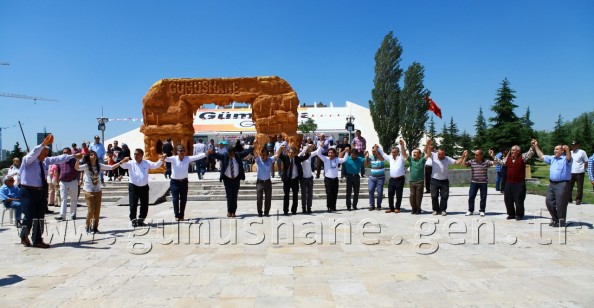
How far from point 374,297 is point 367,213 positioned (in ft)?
18.5

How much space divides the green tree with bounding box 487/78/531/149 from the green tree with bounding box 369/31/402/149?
24.2 ft

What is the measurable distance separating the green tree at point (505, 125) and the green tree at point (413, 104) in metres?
5.79

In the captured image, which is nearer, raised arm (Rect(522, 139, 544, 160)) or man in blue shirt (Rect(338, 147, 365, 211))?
raised arm (Rect(522, 139, 544, 160))

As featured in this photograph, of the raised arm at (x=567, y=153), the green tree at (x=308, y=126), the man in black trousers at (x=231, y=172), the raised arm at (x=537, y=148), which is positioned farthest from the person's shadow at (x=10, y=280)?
the green tree at (x=308, y=126)

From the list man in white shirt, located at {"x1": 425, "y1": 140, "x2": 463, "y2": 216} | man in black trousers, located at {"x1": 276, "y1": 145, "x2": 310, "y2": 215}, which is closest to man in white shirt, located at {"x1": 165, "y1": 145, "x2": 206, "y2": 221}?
man in black trousers, located at {"x1": 276, "y1": 145, "x2": 310, "y2": 215}

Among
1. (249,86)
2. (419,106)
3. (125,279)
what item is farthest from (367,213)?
(419,106)

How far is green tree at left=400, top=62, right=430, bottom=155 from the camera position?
31.3 m

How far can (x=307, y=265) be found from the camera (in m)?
4.91

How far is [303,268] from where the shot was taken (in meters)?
4.79

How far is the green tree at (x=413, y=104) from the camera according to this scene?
103 ft

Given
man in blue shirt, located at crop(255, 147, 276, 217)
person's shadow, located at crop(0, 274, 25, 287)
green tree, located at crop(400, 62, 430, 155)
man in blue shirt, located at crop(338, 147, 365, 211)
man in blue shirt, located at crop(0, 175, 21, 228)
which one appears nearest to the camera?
person's shadow, located at crop(0, 274, 25, 287)

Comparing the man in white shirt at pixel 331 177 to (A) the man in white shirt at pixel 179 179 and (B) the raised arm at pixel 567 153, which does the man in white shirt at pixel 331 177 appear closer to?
(A) the man in white shirt at pixel 179 179

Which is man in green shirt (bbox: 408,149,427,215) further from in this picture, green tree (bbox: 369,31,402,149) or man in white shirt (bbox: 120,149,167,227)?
green tree (bbox: 369,31,402,149)

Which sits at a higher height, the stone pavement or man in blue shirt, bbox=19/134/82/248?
man in blue shirt, bbox=19/134/82/248
